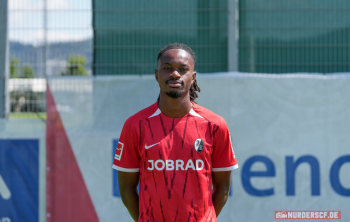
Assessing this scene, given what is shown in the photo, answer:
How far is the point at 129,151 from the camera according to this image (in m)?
2.01

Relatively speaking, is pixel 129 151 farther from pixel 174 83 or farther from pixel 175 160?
pixel 174 83

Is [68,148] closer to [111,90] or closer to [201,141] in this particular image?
[111,90]

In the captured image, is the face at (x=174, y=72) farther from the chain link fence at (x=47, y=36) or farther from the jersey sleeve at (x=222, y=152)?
the chain link fence at (x=47, y=36)

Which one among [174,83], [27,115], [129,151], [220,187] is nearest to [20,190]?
[27,115]

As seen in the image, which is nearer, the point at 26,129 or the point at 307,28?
the point at 26,129

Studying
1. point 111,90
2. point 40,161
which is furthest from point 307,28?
point 40,161

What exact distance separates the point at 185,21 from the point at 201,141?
3567mm

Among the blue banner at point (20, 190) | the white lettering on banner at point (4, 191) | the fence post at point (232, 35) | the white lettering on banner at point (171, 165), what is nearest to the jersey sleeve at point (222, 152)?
the white lettering on banner at point (171, 165)

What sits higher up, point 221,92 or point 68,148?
point 221,92

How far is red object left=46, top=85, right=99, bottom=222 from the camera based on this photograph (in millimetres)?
4105

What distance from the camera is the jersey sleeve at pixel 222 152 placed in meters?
2.03

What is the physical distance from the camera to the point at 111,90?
13.8ft

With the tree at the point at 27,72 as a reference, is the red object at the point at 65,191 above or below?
below

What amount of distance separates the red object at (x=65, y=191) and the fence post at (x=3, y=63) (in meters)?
1.01
